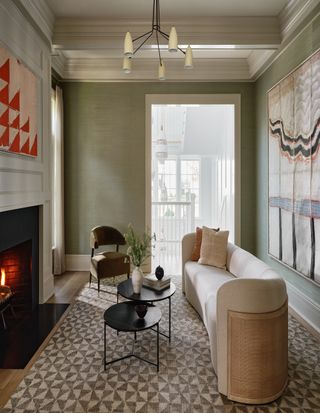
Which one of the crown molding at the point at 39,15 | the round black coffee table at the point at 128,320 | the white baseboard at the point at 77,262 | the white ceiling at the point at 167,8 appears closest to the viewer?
the round black coffee table at the point at 128,320

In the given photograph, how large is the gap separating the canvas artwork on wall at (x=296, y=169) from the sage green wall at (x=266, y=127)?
5.1 inches

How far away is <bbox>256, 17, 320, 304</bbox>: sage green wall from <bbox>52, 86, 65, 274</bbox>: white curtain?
10.3 ft

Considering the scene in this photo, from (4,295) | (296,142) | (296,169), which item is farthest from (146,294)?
(296,142)

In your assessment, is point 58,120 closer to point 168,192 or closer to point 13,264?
point 13,264

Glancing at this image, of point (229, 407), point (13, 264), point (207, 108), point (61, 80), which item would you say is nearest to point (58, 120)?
point (61, 80)

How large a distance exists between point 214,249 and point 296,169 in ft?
4.32

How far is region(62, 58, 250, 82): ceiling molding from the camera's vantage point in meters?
4.78

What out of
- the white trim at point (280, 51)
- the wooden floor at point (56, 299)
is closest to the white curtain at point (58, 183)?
the wooden floor at point (56, 299)

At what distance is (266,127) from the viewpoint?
14.2ft

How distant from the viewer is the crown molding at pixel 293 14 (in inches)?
119

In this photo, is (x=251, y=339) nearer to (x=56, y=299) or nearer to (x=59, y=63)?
(x=56, y=299)

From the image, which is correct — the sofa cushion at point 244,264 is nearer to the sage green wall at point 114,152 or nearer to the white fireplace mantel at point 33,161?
the sage green wall at point 114,152

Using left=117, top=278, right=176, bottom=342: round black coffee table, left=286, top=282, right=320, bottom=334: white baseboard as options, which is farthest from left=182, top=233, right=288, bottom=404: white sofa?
left=286, top=282, right=320, bottom=334: white baseboard

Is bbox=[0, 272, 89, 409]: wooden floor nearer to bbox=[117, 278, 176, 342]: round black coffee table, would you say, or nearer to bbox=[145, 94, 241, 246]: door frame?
bbox=[117, 278, 176, 342]: round black coffee table
